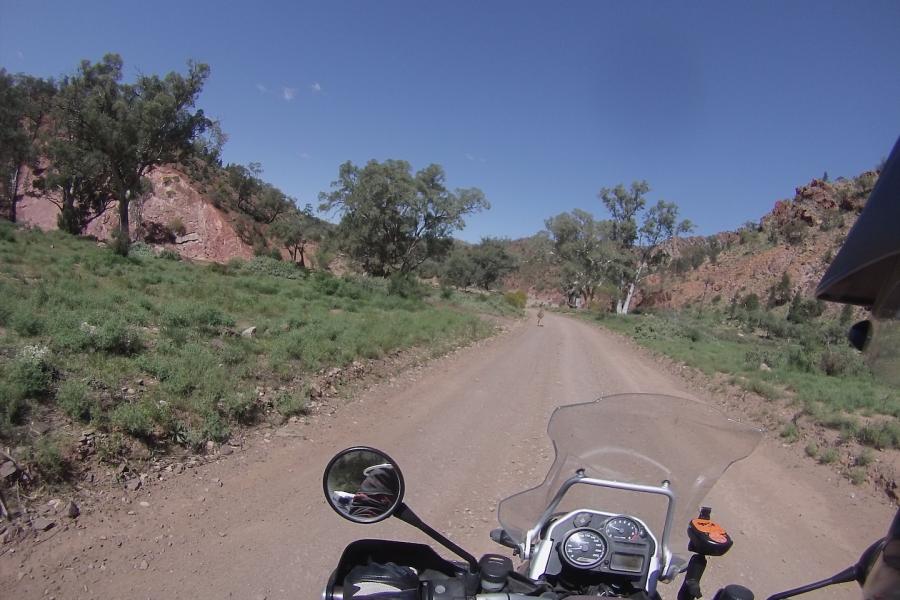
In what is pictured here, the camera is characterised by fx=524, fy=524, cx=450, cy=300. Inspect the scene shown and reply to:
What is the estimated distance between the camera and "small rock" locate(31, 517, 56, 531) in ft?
12.7

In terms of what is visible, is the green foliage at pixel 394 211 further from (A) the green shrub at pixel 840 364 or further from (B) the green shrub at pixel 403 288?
(A) the green shrub at pixel 840 364

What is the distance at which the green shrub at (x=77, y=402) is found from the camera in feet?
17.0

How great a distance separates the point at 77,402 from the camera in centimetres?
527

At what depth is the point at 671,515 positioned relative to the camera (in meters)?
2.44

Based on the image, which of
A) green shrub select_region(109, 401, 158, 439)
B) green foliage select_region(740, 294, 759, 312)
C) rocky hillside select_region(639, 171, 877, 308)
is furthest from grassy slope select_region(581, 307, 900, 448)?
rocky hillside select_region(639, 171, 877, 308)

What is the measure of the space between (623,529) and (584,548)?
0.76ft

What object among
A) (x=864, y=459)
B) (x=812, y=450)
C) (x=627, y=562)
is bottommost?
(x=812, y=450)

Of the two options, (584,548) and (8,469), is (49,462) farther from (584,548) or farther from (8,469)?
(584,548)

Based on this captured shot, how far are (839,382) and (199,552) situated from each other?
51.8ft

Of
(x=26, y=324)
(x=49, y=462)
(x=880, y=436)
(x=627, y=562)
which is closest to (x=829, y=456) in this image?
(x=880, y=436)

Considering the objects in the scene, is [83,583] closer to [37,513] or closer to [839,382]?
[37,513]

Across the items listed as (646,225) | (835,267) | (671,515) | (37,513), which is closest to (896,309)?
(835,267)

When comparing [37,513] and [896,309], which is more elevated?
[896,309]

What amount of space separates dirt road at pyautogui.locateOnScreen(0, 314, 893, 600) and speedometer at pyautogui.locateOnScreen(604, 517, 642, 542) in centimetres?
194
